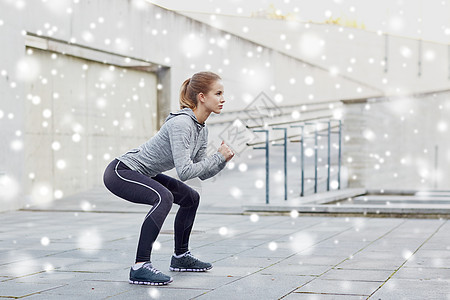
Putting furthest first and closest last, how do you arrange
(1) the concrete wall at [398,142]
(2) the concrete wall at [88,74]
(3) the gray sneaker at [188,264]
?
(1) the concrete wall at [398,142] < (2) the concrete wall at [88,74] < (3) the gray sneaker at [188,264]

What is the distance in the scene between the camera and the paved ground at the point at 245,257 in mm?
4438

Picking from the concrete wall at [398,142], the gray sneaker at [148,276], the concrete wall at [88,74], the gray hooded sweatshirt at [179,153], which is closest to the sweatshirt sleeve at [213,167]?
the gray hooded sweatshirt at [179,153]

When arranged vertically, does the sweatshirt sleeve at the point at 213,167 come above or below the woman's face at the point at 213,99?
below

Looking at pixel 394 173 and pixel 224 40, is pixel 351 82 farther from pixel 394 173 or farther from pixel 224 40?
pixel 394 173

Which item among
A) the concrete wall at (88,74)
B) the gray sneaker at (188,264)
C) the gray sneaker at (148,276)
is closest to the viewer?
the gray sneaker at (148,276)

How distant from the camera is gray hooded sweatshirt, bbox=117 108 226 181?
4.45m

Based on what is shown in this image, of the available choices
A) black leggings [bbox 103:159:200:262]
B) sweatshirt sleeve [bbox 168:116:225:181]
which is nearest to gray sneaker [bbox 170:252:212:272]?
black leggings [bbox 103:159:200:262]

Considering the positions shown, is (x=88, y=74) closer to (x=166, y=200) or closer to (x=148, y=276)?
(x=166, y=200)

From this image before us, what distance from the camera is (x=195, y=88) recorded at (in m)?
4.72

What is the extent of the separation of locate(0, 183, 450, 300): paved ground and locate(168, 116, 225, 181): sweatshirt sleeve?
0.73 m

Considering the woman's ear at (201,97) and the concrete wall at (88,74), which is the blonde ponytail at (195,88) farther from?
the concrete wall at (88,74)

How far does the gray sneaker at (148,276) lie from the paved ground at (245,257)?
5 cm

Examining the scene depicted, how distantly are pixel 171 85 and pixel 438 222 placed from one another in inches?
329

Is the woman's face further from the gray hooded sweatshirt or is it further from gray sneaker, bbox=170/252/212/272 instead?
gray sneaker, bbox=170/252/212/272
